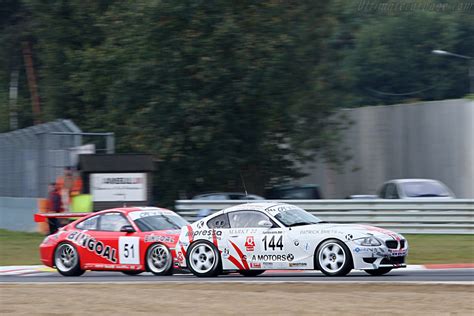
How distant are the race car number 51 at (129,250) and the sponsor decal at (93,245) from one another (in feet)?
0.55

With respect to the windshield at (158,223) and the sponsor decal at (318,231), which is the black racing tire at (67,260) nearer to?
the windshield at (158,223)

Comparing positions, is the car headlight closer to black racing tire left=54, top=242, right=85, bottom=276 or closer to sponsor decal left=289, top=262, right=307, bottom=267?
sponsor decal left=289, top=262, right=307, bottom=267

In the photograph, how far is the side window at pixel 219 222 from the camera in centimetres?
1627

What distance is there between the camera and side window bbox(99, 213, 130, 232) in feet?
58.0

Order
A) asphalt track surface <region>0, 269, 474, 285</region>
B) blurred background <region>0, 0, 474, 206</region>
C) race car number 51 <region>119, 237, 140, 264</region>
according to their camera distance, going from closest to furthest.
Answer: asphalt track surface <region>0, 269, 474, 285</region>, race car number 51 <region>119, 237, 140, 264</region>, blurred background <region>0, 0, 474, 206</region>

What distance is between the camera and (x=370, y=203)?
81.6 feet

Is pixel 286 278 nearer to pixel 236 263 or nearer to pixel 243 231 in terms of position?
pixel 236 263

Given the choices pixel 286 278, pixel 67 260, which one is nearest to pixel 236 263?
pixel 286 278

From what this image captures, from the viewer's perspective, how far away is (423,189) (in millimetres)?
27062

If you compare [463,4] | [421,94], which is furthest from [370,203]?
[463,4]

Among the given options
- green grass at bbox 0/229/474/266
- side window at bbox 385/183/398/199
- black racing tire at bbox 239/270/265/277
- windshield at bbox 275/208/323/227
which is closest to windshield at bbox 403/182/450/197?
side window at bbox 385/183/398/199

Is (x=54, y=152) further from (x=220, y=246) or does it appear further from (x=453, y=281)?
(x=453, y=281)

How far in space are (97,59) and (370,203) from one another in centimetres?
1225

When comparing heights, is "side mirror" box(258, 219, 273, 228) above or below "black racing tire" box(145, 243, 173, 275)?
above
